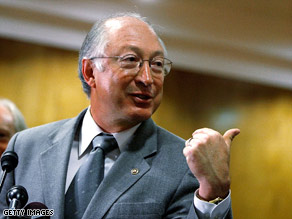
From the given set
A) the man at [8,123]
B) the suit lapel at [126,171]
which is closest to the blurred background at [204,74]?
the man at [8,123]

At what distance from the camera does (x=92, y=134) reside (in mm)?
1576

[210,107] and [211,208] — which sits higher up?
[211,208]

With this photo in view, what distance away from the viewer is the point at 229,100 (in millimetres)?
4281

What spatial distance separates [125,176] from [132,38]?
1.82 ft

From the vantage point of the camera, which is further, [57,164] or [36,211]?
[57,164]

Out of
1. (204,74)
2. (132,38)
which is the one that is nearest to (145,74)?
(132,38)

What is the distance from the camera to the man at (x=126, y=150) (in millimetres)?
1188

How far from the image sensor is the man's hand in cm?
115

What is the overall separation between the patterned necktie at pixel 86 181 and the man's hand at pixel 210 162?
41 centimetres

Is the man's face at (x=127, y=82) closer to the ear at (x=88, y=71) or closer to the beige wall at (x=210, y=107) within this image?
the ear at (x=88, y=71)

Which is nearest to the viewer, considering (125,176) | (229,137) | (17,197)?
(17,197)

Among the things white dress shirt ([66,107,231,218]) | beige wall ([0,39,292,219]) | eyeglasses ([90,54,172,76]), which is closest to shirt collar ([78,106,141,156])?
white dress shirt ([66,107,231,218])

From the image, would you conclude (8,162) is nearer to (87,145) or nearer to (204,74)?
(87,145)

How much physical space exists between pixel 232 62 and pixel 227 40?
0.37 m
